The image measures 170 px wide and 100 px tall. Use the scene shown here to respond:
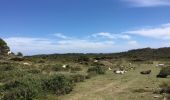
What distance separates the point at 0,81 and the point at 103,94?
9.49m

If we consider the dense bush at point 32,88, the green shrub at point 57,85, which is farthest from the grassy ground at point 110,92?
the dense bush at point 32,88

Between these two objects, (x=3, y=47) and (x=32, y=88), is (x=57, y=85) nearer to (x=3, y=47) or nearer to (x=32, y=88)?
(x=32, y=88)

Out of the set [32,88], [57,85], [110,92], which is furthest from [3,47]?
[32,88]

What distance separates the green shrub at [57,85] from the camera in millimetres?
21188

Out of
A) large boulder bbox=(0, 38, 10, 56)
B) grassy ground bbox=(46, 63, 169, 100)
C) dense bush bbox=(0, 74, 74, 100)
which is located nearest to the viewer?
dense bush bbox=(0, 74, 74, 100)

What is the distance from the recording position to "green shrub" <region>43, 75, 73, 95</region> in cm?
2119

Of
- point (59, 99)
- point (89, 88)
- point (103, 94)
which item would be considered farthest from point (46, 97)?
point (89, 88)

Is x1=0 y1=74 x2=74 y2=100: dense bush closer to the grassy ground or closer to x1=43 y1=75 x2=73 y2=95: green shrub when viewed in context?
x1=43 y1=75 x2=73 y2=95: green shrub

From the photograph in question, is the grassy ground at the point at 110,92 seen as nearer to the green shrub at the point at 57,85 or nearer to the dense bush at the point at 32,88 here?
the green shrub at the point at 57,85

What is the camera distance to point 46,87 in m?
21.4

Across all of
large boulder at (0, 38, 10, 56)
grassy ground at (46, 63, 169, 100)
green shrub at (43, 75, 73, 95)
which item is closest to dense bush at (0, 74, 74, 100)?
green shrub at (43, 75, 73, 95)

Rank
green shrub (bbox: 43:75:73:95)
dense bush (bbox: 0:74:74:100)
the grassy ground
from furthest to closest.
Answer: green shrub (bbox: 43:75:73:95)
the grassy ground
dense bush (bbox: 0:74:74:100)

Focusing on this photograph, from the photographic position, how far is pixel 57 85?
21625mm

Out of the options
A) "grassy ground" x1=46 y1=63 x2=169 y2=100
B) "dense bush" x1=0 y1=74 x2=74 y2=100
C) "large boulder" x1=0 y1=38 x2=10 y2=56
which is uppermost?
"large boulder" x1=0 y1=38 x2=10 y2=56
